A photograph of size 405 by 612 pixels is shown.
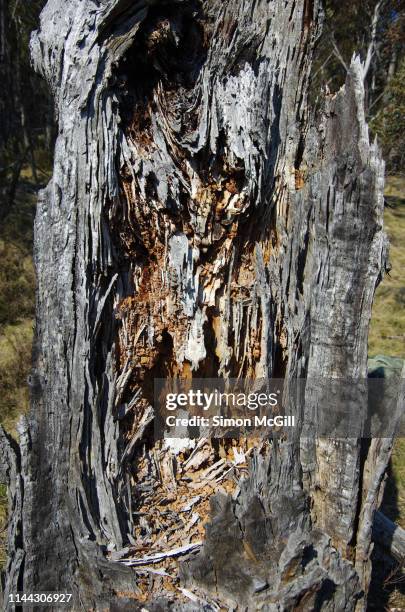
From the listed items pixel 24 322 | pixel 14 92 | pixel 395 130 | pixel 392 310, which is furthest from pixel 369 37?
pixel 24 322

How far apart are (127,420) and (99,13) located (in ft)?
6.04

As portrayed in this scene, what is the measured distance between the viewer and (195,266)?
2781 millimetres

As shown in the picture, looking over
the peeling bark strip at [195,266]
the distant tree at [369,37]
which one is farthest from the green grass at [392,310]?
the peeling bark strip at [195,266]

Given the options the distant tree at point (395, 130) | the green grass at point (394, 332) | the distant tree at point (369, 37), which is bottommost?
the green grass at point (394, 332)

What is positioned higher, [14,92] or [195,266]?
[14,92]

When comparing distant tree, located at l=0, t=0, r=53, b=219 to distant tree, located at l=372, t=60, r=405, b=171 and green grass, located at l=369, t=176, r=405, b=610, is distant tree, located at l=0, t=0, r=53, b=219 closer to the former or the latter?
green grass, located at l=369, t=176, r=405, b=610

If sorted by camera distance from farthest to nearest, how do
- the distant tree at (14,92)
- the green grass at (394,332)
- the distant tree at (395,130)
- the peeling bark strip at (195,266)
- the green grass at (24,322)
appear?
the distant tree at (14,92) < the distant tree at (395,130) < the green grass at (24,322) < the green grass at (394,332) < the peeling bark strip at (195,266)

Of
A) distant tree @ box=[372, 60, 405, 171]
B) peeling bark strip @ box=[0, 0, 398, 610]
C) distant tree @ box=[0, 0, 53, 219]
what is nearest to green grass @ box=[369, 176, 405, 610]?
peeling bark strip @ box=[0, 0, 398, 610]

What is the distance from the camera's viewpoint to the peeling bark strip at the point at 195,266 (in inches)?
93.1

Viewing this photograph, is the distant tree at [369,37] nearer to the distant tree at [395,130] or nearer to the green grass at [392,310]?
the distant tree at [395,130]

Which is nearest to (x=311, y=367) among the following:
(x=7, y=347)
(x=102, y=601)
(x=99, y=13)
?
(x=102, y=601)

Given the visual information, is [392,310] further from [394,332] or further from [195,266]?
[195,266]

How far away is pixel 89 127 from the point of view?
2.35 m

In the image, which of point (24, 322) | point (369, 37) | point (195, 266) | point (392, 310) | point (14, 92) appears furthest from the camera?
point (369, 37)
